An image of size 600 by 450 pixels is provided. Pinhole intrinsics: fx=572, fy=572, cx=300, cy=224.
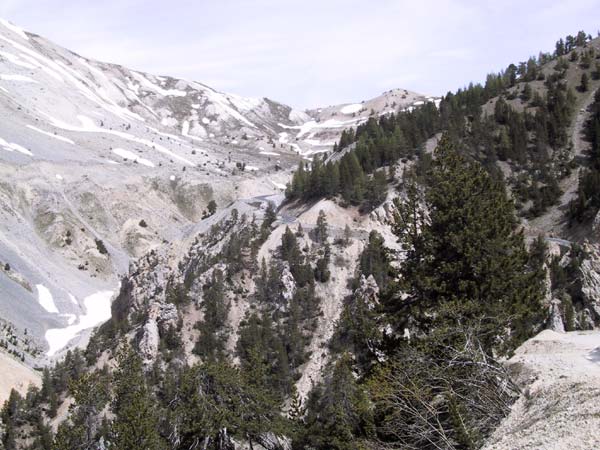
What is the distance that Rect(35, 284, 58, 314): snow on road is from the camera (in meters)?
77.7

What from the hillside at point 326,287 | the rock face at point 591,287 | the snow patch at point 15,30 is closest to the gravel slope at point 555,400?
the hillside at point 326,287

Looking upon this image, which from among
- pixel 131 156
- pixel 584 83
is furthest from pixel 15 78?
pixel 584 83

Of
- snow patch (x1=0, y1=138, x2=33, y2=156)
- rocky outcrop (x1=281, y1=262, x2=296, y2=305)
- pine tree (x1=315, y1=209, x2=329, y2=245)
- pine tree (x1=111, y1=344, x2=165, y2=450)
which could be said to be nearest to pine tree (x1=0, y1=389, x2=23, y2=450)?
pine tree (x1=111, y1=344, x2=165, y2=450)

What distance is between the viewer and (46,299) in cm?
7931

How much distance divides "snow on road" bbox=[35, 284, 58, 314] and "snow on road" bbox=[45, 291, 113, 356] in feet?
13.0

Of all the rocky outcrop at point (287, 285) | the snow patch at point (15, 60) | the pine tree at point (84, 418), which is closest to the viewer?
the pine tree at point (84, 418)

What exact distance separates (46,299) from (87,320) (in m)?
6.56

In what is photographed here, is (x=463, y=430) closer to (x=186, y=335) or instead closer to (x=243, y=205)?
(x=186, y=335)

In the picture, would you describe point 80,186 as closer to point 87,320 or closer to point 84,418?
point 87,320

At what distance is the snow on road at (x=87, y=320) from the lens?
71.2 meters

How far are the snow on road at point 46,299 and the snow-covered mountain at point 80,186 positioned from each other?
0.15m

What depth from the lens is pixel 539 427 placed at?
11727 mm

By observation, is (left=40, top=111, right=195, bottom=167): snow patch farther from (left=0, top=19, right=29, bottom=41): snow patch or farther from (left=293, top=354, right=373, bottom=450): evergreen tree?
(left=293, top=354, right=373, bottom=450): evergreen tree

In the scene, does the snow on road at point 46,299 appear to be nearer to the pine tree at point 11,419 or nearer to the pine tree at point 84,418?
the pine tree at point 11,419
